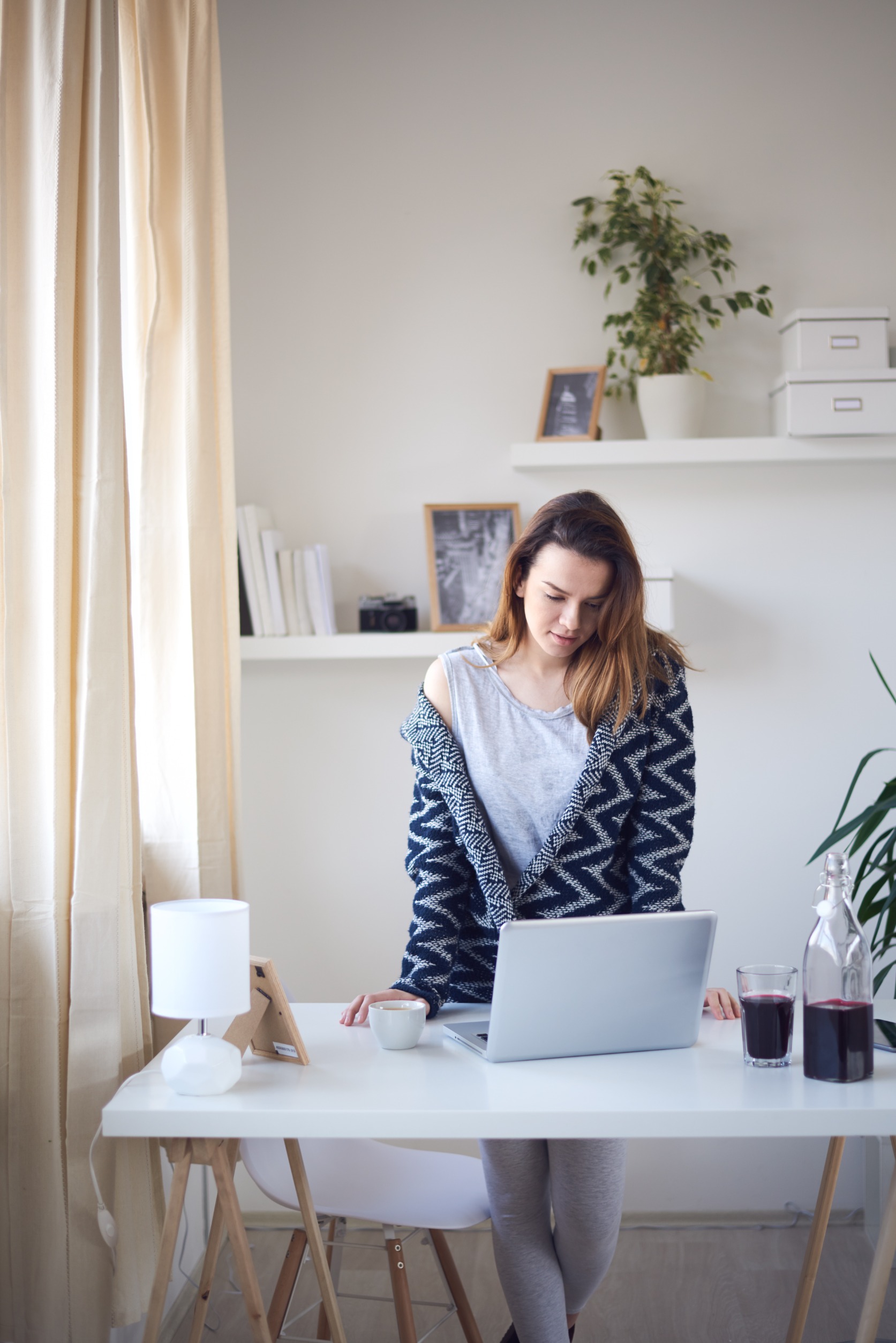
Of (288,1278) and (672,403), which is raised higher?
(672,403)

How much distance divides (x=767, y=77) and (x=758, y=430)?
33.3 inches

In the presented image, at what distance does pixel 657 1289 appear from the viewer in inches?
95.6

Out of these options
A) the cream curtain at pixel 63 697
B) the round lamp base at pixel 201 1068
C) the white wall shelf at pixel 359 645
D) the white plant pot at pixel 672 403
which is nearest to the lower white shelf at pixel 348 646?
the white wall shelf at pixel 359 645

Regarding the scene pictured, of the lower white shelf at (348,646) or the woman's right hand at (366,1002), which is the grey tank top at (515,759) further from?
the lower white shelf at (348,646)

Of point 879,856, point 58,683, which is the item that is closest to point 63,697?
point 58,683

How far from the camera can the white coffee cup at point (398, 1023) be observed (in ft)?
5.23

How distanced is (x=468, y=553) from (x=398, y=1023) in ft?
4.59

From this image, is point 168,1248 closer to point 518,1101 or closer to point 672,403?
point 518,1101

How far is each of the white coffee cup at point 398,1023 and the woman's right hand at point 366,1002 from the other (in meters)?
0.05

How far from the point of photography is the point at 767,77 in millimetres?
2760

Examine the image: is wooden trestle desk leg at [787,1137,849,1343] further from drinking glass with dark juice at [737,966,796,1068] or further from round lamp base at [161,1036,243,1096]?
round lamp base at [161,1036,243,1096]

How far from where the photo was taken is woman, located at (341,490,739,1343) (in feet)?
5.44

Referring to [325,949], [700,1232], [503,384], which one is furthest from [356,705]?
[700,1232]

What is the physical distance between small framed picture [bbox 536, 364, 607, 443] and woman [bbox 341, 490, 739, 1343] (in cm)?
93
